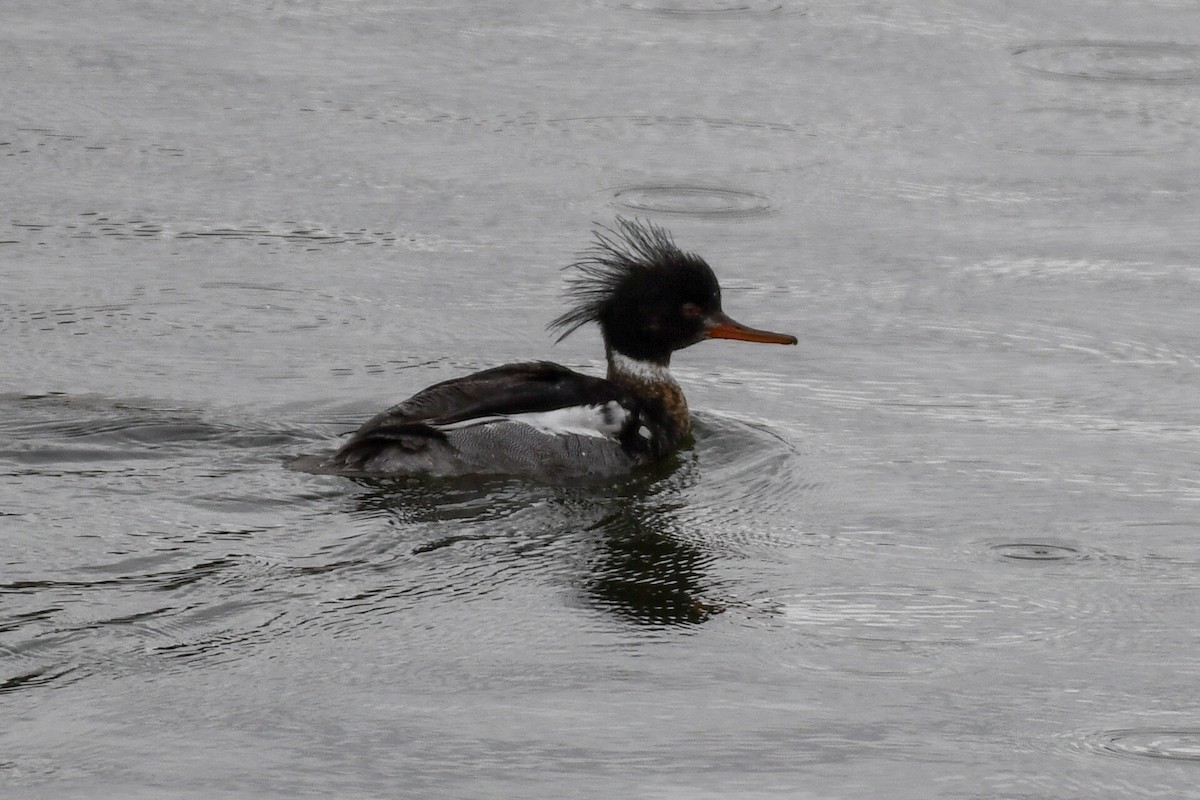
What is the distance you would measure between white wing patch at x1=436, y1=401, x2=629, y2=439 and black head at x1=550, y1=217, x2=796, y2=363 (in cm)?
46

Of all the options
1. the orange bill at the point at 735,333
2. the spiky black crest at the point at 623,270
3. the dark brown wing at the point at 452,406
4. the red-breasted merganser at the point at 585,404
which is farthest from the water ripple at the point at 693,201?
the dark brown wing at the point at 452,406

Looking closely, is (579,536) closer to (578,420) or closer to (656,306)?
(578,420)

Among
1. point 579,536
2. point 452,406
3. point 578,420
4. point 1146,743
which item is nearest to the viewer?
point 1146,743

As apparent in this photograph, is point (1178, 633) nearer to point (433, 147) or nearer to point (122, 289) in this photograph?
point (122, 289)

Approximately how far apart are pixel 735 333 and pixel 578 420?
79 cm

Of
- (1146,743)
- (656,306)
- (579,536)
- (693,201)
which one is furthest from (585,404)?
(1146,743)

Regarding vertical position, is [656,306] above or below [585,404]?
above

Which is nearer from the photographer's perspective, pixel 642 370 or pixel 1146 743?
pixel 1146 743

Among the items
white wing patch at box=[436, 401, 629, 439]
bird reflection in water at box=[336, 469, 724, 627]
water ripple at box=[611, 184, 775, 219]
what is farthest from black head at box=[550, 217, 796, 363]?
water ripple at box=[611, 184, 775, 219]

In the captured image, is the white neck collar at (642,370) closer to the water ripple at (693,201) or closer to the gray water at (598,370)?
the gray water at (598,370)

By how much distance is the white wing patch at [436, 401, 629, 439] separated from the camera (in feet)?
25.4

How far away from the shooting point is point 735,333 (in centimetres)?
827

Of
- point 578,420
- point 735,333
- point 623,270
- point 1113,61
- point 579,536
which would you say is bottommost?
point 579,536

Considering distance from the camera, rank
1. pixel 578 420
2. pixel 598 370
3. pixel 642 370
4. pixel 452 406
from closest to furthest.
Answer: pixel 452 406 → pixel 578 420 → pixel 642 370 → pixel 598 370
